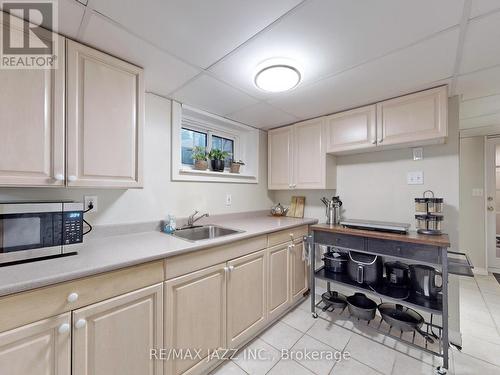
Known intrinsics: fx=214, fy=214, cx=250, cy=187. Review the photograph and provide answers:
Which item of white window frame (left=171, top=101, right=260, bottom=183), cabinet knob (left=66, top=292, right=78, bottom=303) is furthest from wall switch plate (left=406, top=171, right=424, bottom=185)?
cabinet knob (left=66, top=292, right=78, bottom=303)

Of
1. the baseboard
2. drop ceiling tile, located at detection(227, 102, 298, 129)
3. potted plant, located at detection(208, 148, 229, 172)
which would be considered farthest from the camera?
the baseboard

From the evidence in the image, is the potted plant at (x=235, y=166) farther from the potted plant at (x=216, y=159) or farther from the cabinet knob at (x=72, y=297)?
the cabinet knob at (x=72, y=297)

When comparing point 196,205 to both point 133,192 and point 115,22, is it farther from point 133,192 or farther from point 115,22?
point 115,22

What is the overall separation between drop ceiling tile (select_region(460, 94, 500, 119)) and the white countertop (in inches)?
93.0

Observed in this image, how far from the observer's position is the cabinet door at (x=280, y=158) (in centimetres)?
267

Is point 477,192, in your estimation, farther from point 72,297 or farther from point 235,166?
point 72,297

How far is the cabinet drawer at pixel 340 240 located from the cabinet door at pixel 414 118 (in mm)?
916

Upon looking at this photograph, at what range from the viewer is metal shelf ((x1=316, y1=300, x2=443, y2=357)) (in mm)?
1630

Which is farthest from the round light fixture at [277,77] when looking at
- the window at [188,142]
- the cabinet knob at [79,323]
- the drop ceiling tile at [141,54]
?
the cabinet knob at [79,323]

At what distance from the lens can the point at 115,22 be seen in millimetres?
1075

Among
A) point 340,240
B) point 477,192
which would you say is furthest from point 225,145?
point 477,192

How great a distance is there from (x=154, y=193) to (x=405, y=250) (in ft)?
6.80

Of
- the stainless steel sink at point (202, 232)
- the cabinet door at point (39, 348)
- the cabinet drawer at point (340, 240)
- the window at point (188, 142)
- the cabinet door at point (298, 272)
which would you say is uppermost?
the window at point (188, 142)

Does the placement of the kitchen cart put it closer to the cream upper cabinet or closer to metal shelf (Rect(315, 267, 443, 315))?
metal shelf (Rect(315, 267, 443, 315))
